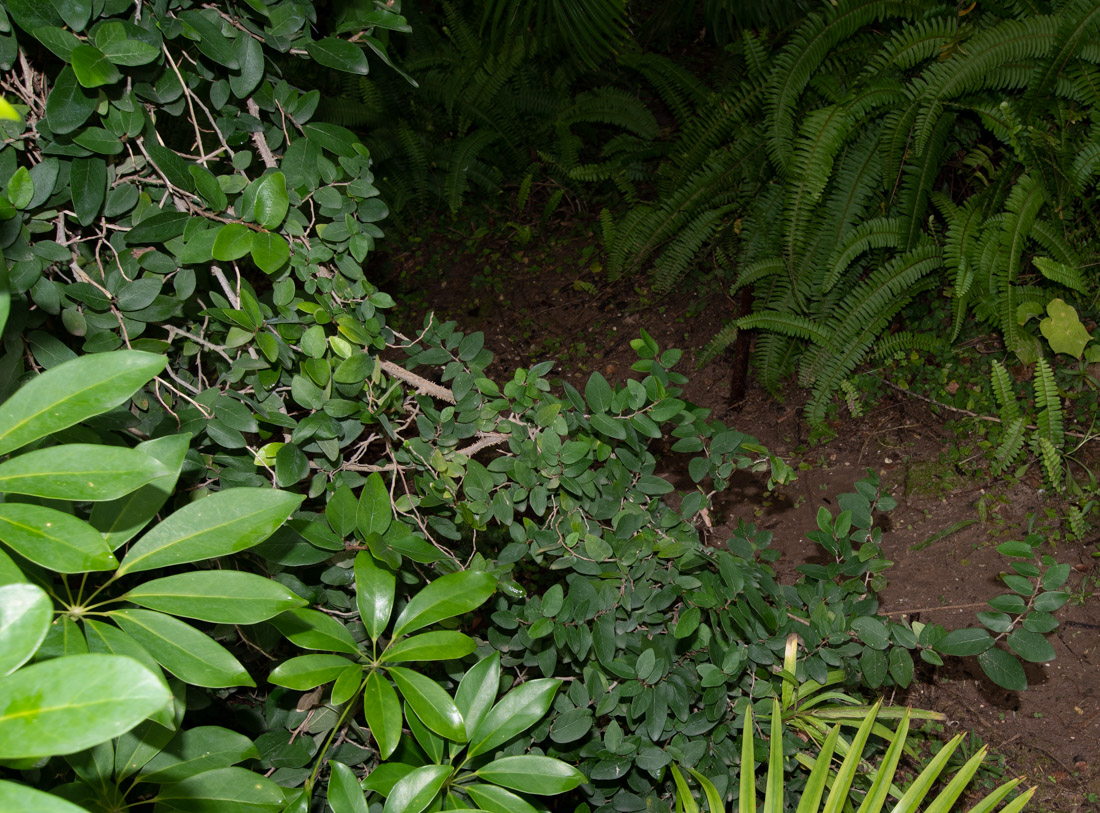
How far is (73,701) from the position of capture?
39 centimetres

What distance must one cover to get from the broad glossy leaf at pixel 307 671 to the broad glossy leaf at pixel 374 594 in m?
0.05

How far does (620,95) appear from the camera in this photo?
13.3 feet

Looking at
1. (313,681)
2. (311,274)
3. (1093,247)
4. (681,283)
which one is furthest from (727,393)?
(313,681)

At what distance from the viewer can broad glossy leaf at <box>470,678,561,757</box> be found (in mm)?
923

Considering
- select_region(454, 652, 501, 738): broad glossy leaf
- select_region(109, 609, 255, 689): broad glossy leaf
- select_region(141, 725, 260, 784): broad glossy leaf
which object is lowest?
select_region(141, 725, 260, 784): broad glossy leaf

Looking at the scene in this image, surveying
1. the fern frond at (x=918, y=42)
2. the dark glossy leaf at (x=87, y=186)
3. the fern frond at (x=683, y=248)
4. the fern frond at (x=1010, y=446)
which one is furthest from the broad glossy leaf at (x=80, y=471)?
the fern frond at (x=683, y=248)

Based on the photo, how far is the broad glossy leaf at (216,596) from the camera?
2.04 feet

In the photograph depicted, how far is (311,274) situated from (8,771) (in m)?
0.74

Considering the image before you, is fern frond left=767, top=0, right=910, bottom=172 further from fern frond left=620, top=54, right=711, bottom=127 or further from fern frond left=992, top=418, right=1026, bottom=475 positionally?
fern frond left=992, top=418, right=1026, bottom=475

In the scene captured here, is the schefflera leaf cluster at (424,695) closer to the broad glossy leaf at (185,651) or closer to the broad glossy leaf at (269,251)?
the broad glossy leaf at (185,651)

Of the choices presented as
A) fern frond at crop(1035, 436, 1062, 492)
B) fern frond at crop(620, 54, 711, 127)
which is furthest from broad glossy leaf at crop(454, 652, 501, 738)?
fern frond at crop(620, 54, 711, 127)

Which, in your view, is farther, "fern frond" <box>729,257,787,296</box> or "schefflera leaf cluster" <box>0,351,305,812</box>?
"fern frond" <box>729,257,787,296</box>

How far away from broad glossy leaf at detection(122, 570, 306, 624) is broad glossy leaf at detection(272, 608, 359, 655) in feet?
0.74

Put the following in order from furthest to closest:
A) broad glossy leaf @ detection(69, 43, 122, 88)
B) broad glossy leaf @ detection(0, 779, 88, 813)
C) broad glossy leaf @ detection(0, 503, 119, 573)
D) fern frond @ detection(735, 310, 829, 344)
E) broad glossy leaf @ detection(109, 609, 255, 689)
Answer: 1. fern frond @ detection(735, 310, 829, 344)
2. broad glossy leaf @ detection(69, 43, 122, 88)
3. broad glossy leaf @ detection(109, 609, 255, 689)
4. broad glossy leaf @ detection(0, 503, 119, 573)
5. broad glossy leaf @ detection(0, 779, 88, 813)
